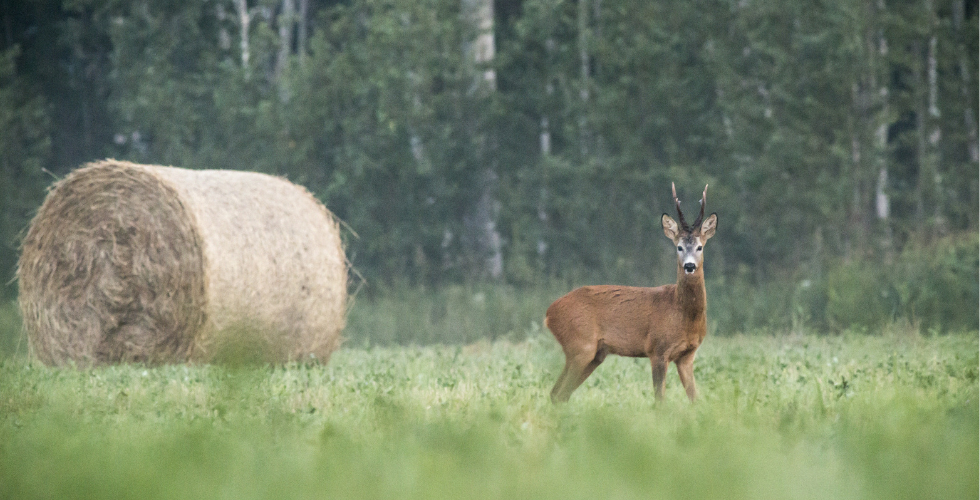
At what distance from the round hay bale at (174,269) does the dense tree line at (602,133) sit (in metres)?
4.38

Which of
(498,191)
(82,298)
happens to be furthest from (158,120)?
(82,298)

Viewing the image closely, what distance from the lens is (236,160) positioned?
59.5ft

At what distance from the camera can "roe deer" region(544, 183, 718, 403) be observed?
5.92 metres

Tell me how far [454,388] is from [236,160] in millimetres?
12268

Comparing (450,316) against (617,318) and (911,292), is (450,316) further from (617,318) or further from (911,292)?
(617,318)

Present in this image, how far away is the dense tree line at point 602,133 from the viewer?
15.0 m

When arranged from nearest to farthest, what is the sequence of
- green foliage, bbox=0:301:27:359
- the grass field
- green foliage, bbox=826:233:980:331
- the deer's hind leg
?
the grass field, the deer's hind leg, green foliage, bbox=0:301:27:359, green foliage, bbox=826:233:980:331

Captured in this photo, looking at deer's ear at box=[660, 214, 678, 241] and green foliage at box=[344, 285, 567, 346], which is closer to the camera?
deer's ear at box=[660, 214, 678, 241]

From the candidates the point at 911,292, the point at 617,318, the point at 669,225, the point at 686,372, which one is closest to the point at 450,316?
the point at 911,292

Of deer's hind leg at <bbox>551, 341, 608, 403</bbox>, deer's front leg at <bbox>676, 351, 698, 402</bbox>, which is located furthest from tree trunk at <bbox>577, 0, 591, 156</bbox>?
deer's front leg at <bbox>676, 351, 698, 402</bbox>

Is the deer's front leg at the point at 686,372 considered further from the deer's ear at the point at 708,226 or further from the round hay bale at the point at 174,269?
the round hay bale at the point at 174,269

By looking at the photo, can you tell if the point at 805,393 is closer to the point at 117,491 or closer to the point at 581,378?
the point at 581,378

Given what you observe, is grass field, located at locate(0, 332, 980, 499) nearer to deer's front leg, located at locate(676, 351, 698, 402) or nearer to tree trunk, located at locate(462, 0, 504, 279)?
deer's front leg, located at locate(676, 351, 698, 402)

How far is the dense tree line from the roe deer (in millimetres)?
7874
